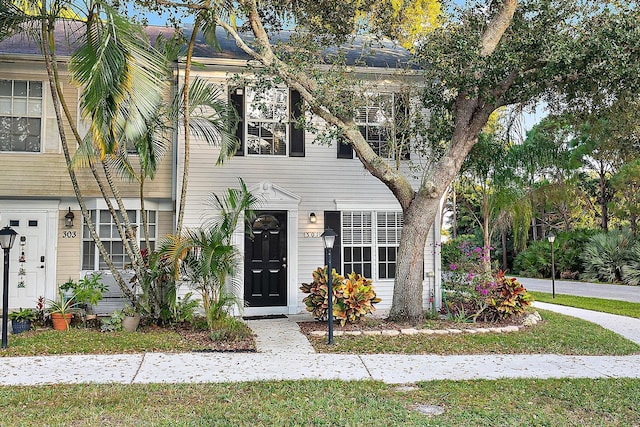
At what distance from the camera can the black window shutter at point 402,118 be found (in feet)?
34.5

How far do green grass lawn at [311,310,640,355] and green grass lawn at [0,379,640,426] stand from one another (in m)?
1.60

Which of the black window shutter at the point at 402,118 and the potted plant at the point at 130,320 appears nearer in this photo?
the potted plant at the point at 130,320

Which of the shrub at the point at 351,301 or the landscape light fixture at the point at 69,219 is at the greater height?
the landscape light fixture at the point at 69,219

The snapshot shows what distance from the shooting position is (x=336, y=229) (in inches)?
439

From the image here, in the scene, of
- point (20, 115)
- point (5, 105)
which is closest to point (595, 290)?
point (20, 115)

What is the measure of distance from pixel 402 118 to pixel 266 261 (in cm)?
390

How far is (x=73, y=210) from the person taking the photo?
1103 centimetres

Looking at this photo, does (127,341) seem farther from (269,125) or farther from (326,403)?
(269,125)

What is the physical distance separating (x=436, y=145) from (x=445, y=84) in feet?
3.96

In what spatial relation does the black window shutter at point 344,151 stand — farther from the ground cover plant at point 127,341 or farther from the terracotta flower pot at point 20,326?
the terracotta flower pot at point 20,326

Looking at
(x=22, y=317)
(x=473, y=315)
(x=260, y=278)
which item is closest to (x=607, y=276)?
(x=473, y=315)

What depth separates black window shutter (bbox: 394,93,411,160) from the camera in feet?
34.5

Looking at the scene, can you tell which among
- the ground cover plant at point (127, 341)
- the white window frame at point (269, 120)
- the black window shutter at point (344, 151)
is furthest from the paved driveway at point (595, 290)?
the ground cover plant at point (127, 341)

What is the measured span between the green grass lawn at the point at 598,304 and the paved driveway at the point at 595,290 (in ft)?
3.34
